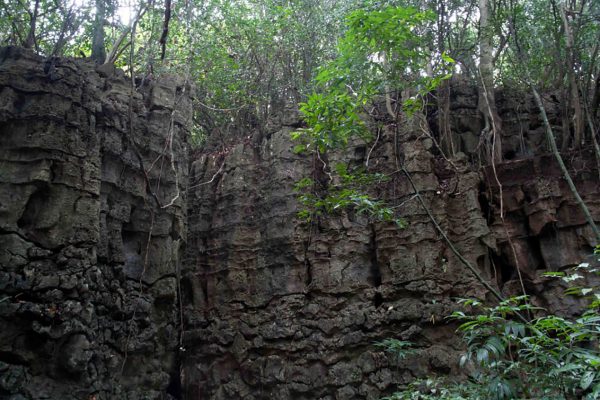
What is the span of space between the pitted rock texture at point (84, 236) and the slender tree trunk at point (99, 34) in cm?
64

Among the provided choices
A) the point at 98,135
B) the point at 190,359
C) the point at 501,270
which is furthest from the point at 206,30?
the point at 501,270

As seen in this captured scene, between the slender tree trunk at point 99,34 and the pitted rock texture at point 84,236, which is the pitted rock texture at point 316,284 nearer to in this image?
the pitted rock texture at point 84,236

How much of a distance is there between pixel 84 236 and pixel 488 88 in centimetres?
660

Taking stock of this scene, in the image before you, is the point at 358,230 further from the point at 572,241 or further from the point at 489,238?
the point at 572,241

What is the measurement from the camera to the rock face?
18.9 ft

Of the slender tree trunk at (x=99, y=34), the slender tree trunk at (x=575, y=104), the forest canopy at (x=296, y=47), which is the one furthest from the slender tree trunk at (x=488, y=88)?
the slender tree trunk at (x=99, y=34)

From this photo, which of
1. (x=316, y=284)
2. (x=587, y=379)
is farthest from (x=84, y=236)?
(x=587, y=379)

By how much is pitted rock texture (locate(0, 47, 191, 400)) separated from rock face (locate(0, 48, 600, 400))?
0.02 metres

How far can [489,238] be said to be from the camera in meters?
7.60

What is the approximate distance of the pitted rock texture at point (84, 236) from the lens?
5438mm

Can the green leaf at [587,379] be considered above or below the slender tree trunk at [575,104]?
below

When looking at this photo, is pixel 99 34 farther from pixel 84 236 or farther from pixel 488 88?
pixel 488 88

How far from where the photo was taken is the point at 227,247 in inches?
332

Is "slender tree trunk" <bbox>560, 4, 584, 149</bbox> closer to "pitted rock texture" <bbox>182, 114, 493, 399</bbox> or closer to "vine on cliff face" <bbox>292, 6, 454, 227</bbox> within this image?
"pitted rock texture" <bbox>182, 114, 493, 399</bbox>
